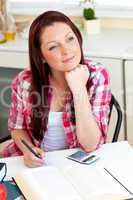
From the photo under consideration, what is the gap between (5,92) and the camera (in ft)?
10.2

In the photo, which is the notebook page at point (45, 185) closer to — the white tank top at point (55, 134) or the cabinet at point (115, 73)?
the white tank top at point (55, 134)

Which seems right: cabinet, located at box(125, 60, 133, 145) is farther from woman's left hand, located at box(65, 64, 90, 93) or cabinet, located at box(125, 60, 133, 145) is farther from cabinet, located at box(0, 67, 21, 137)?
cabinet, located at box(0, 67, 21, 137)

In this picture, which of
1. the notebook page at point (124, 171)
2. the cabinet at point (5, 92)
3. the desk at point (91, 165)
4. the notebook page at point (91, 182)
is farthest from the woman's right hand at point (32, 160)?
the cabinet at point (5, 92)

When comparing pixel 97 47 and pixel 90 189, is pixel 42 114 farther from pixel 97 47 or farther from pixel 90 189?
pixel 97 47

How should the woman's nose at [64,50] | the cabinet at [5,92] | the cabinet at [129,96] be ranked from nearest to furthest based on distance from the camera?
the woman's nose at [64,50], the cabinet at [129,96], the cabinet at [5,92]

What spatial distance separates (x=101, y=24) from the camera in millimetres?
2965

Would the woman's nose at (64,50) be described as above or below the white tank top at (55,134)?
above

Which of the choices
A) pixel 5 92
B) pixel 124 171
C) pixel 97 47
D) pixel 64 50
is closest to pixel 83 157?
pixel 124 171

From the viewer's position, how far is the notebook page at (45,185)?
129 centimetres

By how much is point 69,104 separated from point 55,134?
0.48 ft

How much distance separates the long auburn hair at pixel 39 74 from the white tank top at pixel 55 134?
0.02 meters

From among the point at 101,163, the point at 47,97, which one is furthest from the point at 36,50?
the point at 101,163

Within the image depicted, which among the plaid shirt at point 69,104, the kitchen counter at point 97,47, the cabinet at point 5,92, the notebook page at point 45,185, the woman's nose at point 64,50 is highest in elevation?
the woman's nose at point 64,50

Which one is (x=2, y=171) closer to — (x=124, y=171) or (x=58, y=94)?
(x=124, y=171)
